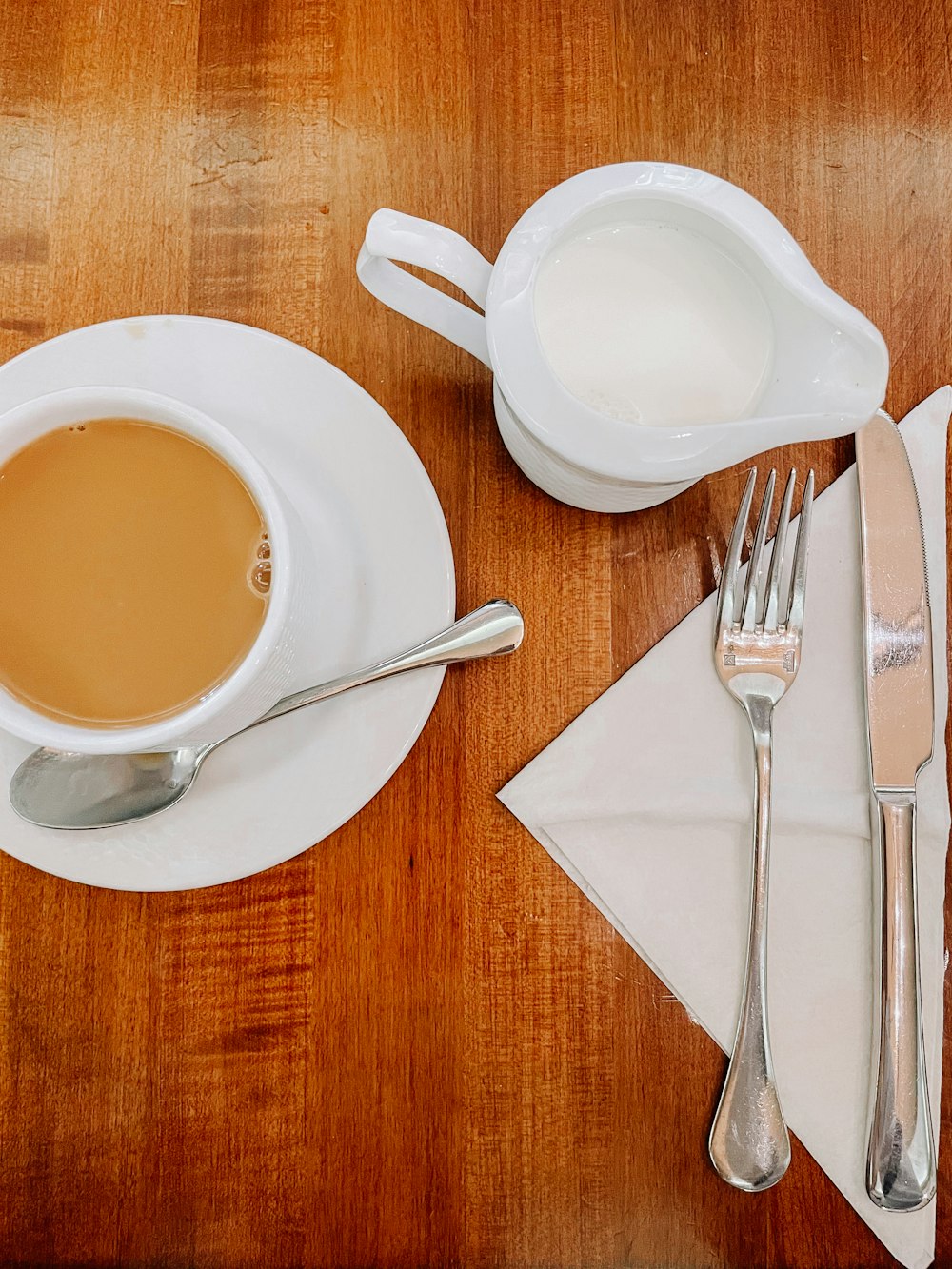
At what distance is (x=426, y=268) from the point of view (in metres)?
0.55

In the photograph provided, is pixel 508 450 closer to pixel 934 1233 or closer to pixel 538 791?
pixel 538 791

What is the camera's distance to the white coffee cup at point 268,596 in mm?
469

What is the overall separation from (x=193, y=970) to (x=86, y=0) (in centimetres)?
75

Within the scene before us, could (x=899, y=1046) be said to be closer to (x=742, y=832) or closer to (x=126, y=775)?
(x=742, y=832)

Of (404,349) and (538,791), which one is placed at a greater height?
(404,349)

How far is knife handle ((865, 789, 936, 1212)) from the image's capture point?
0.63 meters

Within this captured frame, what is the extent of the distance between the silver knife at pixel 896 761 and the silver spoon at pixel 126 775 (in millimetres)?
313

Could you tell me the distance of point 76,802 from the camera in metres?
0.59

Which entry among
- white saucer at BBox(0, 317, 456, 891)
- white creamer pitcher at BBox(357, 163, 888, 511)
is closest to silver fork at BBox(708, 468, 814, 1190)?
white creamer pitcher at BBox(357, 163, 888, 511)

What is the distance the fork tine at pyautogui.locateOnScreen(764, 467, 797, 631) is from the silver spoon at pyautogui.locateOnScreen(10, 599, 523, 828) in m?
0.23

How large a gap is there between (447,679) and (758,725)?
0.23 meters

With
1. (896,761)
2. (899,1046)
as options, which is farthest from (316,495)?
(899,1046)

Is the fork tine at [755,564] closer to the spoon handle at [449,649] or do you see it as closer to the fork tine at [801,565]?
the fork tine at [801,565]

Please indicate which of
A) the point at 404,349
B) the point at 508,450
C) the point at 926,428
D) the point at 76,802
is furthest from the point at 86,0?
the point at 926,428
